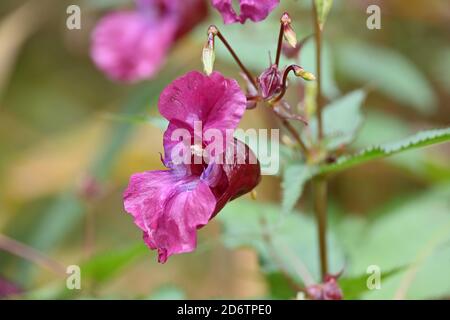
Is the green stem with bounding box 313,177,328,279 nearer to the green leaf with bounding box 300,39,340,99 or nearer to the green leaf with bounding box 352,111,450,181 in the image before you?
the green leaf with bounding box 300,39,340,99

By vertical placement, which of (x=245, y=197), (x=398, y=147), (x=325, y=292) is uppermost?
(x=245, y=197)

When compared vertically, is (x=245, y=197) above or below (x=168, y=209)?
above

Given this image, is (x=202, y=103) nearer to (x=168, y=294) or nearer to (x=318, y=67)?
(x=318, y=67)

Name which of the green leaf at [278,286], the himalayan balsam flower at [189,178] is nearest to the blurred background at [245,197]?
the green leaf at [278,286]

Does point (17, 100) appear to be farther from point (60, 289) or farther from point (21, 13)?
point (60, 289)

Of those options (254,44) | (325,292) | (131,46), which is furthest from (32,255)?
(325,292)
